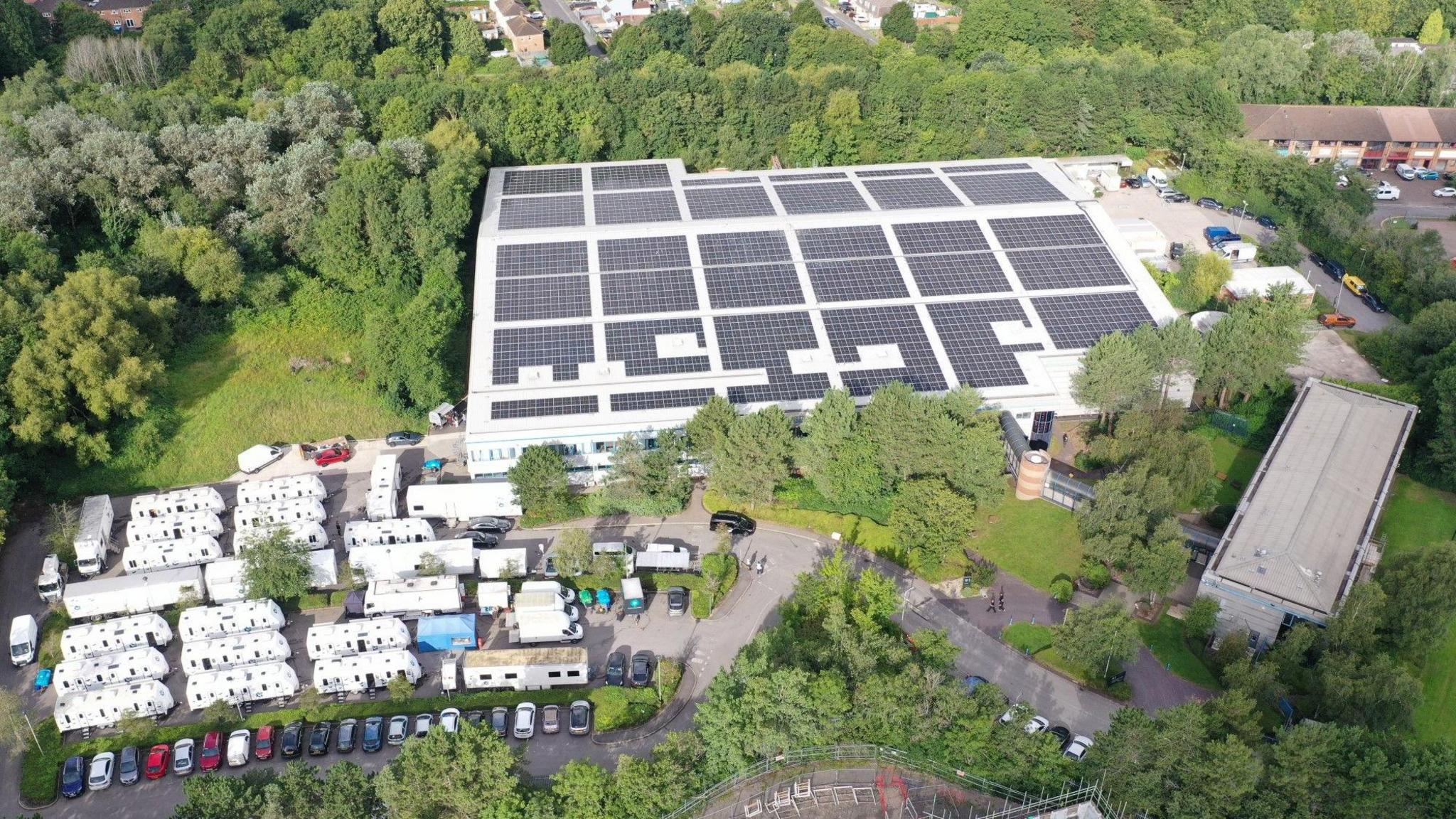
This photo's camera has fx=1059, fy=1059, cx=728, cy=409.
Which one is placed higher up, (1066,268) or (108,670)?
(1066,268)

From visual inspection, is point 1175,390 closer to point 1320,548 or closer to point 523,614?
point 1320,548

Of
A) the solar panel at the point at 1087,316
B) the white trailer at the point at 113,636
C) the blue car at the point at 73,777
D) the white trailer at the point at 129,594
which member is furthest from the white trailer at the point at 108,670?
the solar panel at the point at 1087,316

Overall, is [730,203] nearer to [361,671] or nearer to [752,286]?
[752,286]

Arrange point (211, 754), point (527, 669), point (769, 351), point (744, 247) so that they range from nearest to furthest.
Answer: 1. point (211, 754)
2. point (527, 669)
3. point (769, 351)
4. point (744, 247)

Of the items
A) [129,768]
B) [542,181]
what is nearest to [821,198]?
[542,181]

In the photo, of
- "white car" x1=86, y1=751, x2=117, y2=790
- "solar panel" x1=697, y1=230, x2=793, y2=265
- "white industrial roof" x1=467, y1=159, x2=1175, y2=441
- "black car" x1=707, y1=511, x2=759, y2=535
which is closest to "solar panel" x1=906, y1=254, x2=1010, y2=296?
"white industrial roof" x1=467, y1=159, x2=1175, y2=441

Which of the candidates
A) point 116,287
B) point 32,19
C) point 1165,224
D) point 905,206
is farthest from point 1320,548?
point 32,19

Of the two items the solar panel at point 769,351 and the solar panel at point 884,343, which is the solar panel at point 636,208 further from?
the solar panel at point 884,343
